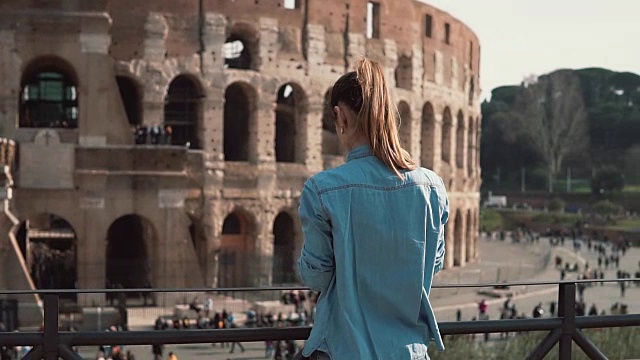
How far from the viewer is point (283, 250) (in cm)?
2534

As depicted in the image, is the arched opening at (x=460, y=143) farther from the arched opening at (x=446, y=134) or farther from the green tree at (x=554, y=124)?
the green tree at (x=554, y=124)

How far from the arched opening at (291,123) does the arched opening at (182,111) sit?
296 centimetres

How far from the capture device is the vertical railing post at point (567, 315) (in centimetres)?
320

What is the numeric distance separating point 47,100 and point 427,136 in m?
13.5

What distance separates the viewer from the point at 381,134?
100.0 inches

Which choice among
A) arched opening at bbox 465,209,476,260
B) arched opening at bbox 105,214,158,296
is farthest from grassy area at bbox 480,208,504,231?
arched opening at bbox 105,214,158,296

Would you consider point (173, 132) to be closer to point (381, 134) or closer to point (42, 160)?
point (42, 160)

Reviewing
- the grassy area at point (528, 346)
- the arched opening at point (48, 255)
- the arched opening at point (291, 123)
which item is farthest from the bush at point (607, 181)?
the grassy area at point (528, 346)

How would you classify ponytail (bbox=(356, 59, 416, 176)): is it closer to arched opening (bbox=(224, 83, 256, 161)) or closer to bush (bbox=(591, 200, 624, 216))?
arched opening (bbox=(224, 83, 256, 161))

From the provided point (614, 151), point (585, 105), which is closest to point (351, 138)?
point (614, 151)

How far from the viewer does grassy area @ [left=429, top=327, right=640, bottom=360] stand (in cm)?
607

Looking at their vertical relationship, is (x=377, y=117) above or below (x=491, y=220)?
above

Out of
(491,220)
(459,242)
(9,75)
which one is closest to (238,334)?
(9,75)

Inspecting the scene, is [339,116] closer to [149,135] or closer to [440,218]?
[440,218]
